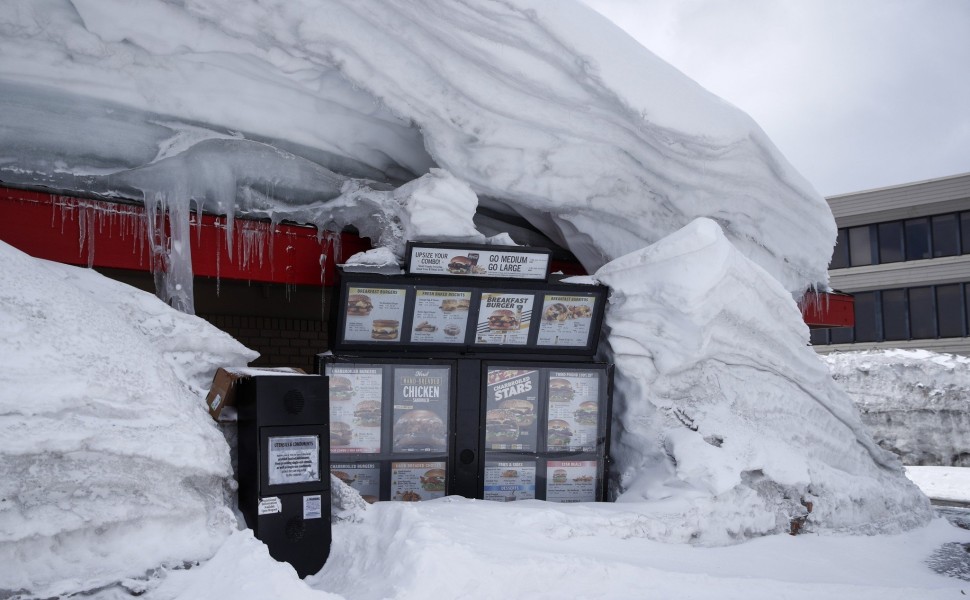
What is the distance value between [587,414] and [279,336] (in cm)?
444

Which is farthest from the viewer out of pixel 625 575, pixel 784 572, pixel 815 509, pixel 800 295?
pixel 800 295

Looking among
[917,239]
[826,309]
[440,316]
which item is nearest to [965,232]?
[917,239]

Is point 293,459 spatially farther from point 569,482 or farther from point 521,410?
point 569,482

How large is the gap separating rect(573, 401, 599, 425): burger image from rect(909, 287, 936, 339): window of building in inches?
1051

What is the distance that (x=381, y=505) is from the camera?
4703mm

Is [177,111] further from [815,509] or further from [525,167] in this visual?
[815,509]

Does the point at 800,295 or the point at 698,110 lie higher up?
the point at 698,110

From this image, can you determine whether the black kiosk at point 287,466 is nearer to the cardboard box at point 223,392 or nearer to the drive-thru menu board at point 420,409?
the cardboard box at point 223,392

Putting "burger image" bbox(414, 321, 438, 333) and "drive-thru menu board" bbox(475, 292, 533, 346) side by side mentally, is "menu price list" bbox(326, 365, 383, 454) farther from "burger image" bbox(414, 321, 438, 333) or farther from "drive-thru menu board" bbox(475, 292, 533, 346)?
"drive-thru menu board" bbox(475, 292, 533, 346)

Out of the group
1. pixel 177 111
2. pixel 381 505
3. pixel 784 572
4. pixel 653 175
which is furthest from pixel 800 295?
pixel 177 111

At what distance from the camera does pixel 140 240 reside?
5.91 m

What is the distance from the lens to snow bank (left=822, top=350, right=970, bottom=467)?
15.8m

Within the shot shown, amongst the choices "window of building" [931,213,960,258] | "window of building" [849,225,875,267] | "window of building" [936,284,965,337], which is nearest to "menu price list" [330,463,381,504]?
"window of building" [936,284,965,337]

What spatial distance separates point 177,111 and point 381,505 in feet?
11.8
